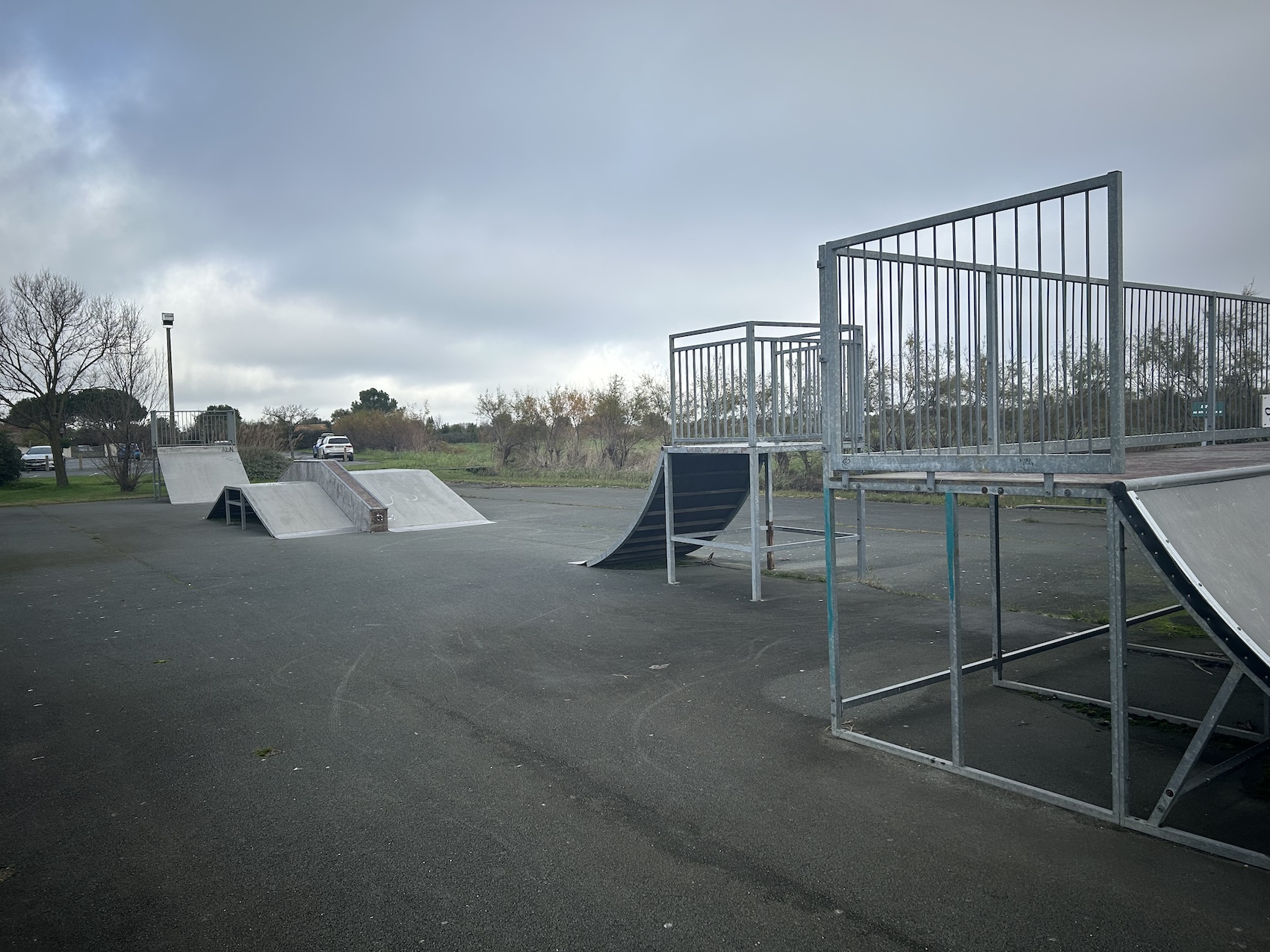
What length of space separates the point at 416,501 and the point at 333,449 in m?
33.1

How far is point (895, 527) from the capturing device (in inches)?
560

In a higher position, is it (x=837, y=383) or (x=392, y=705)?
(x=837, y=383)

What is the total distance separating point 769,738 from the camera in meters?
4.58

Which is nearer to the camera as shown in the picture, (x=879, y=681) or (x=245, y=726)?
(x=245, y=726)

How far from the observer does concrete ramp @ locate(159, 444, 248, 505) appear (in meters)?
24.5

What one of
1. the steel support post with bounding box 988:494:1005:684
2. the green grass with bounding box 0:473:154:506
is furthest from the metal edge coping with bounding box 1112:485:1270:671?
the green grass with bounding box 0:473:154:506

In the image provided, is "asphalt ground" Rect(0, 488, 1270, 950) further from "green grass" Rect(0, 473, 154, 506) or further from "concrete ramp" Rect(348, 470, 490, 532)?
"green grass" Rect(0, 473, 154, 506)

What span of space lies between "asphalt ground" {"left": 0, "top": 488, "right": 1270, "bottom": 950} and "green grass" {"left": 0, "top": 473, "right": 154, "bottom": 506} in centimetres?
2161

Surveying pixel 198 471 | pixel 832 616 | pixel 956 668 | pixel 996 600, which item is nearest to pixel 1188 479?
pixel 956 668

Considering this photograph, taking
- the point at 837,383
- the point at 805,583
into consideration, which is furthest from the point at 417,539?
the point at 837,383

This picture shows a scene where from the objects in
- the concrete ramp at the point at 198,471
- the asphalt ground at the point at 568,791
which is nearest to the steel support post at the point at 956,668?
the asphalt ground at the point at 568,791

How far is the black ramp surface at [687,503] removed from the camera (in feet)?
33.3

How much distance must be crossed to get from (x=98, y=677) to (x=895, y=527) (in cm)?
1165

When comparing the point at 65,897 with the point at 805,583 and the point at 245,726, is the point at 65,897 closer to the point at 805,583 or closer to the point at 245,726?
the point at 245,726
